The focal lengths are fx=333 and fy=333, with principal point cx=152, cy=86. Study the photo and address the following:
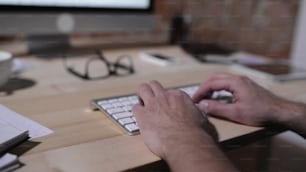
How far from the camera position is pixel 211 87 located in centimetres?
65

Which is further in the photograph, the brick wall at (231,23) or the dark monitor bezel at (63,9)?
the brick wall at (231,23)

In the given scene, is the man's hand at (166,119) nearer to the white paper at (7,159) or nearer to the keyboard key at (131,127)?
the keyboard key at (131,127)

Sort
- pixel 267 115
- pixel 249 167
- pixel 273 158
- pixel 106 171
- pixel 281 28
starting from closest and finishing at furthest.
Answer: pixel 106 171, pixel 267 115, pixel 273 158, pixel 249 167, pixel 281 28

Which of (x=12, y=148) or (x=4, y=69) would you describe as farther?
(x=4, y=69)

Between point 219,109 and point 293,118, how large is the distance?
0.14m

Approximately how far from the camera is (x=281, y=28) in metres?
1.52

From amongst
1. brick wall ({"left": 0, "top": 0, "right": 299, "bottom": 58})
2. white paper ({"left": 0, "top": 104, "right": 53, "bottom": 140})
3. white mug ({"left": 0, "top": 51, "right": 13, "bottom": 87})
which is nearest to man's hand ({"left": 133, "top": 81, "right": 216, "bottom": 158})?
white paper ({"left": 0, "top": 104, "right": 53, "bottom": 140})

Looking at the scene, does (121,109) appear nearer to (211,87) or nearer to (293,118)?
(211,87)

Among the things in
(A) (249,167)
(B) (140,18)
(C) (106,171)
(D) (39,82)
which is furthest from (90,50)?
(C) (106,171)

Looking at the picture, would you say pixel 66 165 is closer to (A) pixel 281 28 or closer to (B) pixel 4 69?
(B) pixel 4 69

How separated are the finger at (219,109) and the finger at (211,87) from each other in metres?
0.03

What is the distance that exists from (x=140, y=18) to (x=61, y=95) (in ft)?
1.63

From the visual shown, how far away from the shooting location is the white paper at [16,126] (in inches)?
17.9

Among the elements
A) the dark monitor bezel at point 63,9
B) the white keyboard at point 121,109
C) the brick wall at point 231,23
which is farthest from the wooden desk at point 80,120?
the brick wall at point 231,23
